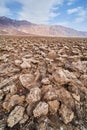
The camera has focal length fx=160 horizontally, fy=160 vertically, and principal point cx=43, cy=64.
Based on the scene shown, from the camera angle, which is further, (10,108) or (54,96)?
(54,96)

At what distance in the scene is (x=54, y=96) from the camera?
2564mm

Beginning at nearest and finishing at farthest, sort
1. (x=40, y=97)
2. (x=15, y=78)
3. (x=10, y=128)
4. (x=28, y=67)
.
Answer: (x=10, y=128) < (x=40, y=97) < (x=15, y=78) < (x=28, y=67)

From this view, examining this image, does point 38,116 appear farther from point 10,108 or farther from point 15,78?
point 15,78

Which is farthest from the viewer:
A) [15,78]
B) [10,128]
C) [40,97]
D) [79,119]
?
[15,78]

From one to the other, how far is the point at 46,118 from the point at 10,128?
491mm

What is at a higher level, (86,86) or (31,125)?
(86,86)

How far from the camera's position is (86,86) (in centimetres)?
297

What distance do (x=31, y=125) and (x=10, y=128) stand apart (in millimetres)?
273

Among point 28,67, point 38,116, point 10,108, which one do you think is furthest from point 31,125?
point 28,67

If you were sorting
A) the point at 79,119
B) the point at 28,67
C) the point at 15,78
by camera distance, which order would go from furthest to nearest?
1. the point at 28,67
2. the point at 15,78
3. the point at 79,119

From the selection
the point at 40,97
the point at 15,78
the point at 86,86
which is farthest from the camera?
the point at 15,78

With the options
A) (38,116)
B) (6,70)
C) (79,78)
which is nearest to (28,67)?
(6,70)

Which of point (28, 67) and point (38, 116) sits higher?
point (28, 67)

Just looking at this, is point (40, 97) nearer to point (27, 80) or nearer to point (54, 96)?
point (54, 96)
